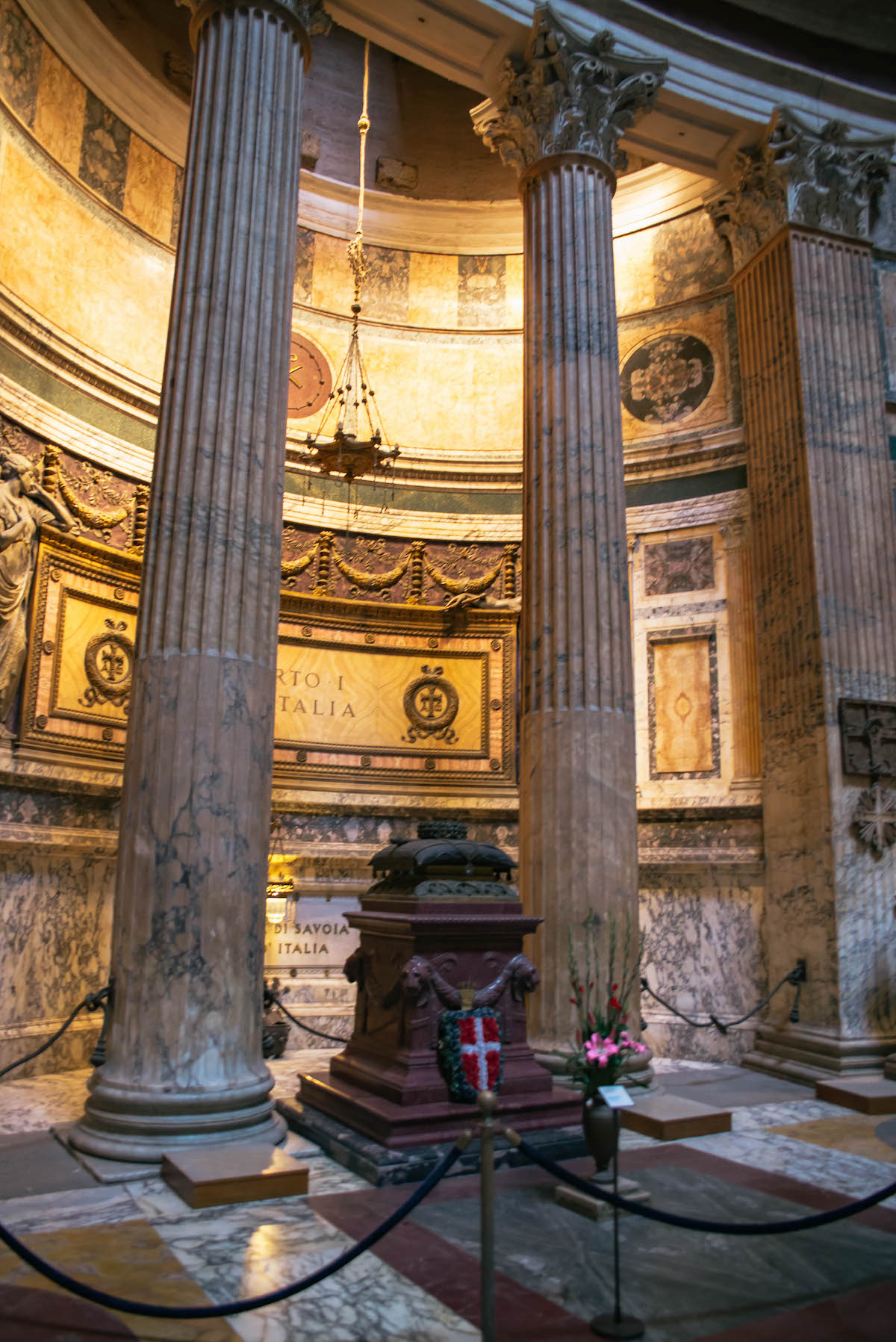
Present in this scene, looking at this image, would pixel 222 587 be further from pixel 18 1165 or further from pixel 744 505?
pixel 744 505

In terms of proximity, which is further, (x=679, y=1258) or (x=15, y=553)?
(x=15, y=553)

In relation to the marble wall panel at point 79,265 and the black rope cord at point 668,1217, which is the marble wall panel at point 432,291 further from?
the black rope cord at point 668,1217

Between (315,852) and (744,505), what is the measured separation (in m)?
5.88

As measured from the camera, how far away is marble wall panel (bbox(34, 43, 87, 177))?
32.6 feet

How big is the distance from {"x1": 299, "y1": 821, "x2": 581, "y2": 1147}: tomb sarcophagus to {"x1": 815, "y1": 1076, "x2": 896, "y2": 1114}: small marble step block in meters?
2.55

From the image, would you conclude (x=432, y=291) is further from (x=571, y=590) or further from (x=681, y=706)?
(x=571, y=590)

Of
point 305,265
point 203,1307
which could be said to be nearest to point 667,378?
point 305,265

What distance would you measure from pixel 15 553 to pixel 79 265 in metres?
3.35

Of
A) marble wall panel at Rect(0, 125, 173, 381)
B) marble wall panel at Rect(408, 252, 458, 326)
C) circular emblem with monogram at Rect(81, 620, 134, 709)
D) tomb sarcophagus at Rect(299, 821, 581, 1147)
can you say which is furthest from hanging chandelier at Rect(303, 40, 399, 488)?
tomb sarcophagus at Rect(299, 821, 581, 1147)

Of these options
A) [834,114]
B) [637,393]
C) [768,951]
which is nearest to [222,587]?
[768,951]

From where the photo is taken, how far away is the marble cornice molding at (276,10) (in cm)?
731

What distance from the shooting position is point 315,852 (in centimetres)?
1068

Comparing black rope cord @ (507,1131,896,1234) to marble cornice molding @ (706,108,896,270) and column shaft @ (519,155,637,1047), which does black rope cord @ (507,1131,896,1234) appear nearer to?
column shaft @ (519,155,637,1047)

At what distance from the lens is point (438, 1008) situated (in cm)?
624
